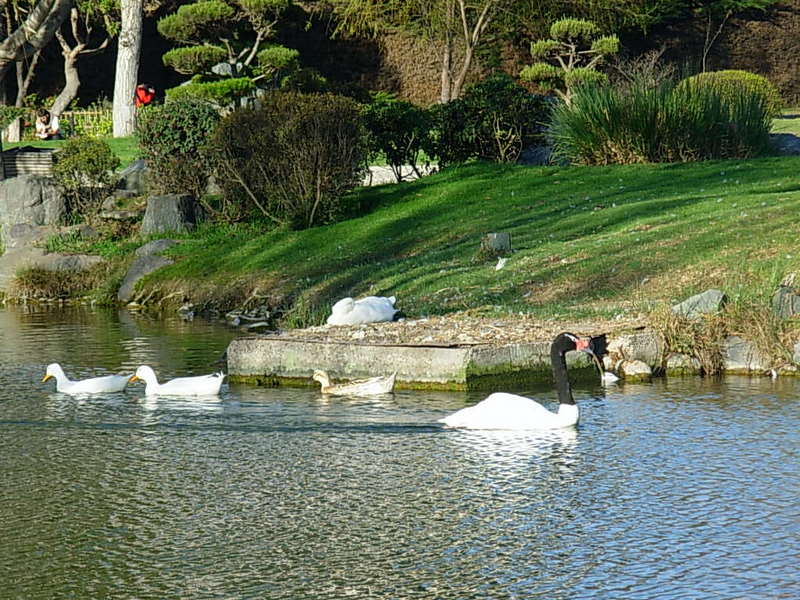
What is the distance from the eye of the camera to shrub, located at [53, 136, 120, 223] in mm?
24875

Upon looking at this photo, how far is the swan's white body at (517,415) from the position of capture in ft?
32.4

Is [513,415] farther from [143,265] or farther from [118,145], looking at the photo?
[118,145]

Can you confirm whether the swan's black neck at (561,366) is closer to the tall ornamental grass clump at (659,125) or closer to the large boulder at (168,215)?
the tall ornamental grass clump at (659,125)

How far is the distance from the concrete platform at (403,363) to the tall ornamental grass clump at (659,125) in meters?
11.6

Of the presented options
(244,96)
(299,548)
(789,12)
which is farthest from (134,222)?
(789,12)

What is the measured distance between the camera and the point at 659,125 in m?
23.1

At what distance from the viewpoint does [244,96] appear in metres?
35.5

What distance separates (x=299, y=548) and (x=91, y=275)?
51.3 ft

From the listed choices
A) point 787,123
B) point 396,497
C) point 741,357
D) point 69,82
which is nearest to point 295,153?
point 741,357

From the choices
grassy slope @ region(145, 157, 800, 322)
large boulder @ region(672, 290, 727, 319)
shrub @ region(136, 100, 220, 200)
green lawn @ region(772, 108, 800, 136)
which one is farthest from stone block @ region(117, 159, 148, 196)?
large boulder @ region(672, 290, 727, 319)

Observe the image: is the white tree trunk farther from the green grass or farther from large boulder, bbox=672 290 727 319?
large boulder, bbox=672 290 727 319

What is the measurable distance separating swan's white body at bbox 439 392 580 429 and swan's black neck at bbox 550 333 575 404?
0.50 feet

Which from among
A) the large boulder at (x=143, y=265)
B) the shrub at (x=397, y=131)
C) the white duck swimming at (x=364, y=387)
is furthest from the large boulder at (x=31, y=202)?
the white duck swimming at (x=364, y=387)

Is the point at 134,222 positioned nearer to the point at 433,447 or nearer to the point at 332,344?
the point at 332,344
